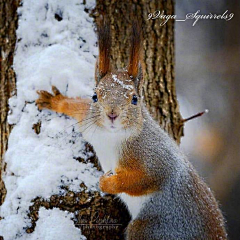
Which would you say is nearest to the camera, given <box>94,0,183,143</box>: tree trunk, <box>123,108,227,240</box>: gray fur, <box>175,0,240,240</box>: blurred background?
<box>123,108,227,240</box>: gray fur

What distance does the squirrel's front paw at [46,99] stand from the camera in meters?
2.57

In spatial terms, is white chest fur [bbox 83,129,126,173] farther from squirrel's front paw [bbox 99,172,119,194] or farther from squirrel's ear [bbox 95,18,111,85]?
squirrel's ear [bbox 95,18,111,85]

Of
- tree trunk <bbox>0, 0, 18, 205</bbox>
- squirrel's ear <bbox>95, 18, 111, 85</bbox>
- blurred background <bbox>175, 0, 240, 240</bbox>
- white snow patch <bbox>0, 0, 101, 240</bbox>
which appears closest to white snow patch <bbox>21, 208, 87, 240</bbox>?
white snow patch <bbox>0, 0, 101, 240</bbox>

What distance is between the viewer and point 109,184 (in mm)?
2301

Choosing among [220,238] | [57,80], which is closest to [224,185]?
[220,238]

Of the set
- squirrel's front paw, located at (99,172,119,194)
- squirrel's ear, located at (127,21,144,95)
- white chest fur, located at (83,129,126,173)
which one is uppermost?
squirrel's ear, located at (127,21,144,95)

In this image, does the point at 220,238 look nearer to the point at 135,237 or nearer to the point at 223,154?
the point at 135,237

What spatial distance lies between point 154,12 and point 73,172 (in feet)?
3.77

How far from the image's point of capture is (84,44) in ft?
8.76

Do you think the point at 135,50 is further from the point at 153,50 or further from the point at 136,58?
the point at 153,50

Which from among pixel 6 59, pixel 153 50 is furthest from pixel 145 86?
pixel 6 59

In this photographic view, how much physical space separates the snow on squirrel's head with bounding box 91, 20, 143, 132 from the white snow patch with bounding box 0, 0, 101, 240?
0.98ft

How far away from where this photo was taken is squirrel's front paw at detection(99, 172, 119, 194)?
2299 millimetres

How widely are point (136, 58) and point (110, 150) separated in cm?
50
